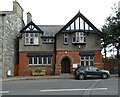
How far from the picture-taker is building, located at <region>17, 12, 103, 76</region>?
43219 millimetres

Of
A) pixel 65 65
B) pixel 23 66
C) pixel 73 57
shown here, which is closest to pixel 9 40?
pixel 23 66

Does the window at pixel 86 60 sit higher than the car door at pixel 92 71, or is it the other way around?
the window at pixel 86 60

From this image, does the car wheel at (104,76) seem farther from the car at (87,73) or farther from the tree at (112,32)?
the tree at (112,32)

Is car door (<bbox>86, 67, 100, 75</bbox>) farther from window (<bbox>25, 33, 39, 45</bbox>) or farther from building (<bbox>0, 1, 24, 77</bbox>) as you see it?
window (<bbox>25, 33, 39, 45</bbox>)

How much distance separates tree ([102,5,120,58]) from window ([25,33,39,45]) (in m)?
9.34

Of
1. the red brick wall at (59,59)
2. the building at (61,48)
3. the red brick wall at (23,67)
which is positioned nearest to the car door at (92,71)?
the building at (61,48)

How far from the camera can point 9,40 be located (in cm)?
4156

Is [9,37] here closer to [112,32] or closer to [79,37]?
[79,37]

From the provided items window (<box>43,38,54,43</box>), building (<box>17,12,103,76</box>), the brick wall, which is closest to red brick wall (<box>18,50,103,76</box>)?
building (<box>17,12,103,76</box>)

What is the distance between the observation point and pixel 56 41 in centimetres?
4381

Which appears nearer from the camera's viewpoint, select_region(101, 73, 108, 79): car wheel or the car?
the car

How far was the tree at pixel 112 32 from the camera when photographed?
4147cm

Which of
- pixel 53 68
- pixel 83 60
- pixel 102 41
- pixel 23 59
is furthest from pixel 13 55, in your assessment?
pixel 102 41

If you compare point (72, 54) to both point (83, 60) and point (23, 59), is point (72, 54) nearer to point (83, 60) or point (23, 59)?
point (83, 60)
